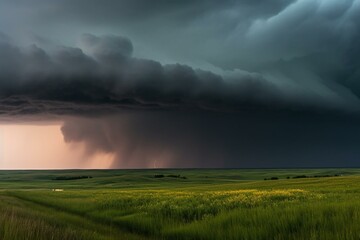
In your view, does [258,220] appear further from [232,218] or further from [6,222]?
[6,222]

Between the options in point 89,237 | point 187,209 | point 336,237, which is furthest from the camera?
point 187,209

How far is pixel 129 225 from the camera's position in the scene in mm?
20688

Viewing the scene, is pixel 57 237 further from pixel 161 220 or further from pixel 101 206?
pixel 101 206

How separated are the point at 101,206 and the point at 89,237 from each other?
17341mm

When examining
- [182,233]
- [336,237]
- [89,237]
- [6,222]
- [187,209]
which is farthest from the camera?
[187,209]

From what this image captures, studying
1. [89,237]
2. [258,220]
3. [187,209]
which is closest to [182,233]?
[258,220]

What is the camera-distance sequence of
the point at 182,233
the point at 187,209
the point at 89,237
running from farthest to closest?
the point at 187,209, the point at 182,233, the point at 89,237

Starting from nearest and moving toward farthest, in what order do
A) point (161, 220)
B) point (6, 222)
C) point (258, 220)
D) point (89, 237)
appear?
point (6, 222) → point (89, 237) → point (258, 220) → point (161, 220)

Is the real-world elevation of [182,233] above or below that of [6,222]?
below

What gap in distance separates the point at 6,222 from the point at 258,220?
883 cm

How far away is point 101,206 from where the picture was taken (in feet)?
97.1

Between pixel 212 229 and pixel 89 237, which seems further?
pixel 212 229

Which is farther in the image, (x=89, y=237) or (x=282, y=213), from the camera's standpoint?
(x=282, y=213)

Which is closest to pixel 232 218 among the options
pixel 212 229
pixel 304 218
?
pixel 212 229
